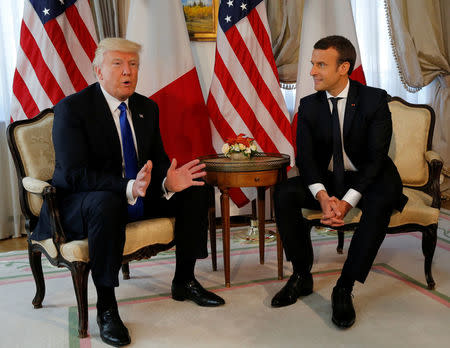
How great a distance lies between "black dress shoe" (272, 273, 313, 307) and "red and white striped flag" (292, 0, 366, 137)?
173 centimetres

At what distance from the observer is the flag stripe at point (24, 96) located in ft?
11.3

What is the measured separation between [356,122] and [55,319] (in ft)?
6.26

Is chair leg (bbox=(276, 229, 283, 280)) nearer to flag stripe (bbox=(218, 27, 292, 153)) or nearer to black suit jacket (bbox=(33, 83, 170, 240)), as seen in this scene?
black suit jacket (bbox=(33, 83, 170, 240))

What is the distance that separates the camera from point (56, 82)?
3.46m

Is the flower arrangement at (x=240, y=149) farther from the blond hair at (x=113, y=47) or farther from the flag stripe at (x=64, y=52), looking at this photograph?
the flag stripe at (x=64, y=52)

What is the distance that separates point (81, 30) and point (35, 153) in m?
1.47

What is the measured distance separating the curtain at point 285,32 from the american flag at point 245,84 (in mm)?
383

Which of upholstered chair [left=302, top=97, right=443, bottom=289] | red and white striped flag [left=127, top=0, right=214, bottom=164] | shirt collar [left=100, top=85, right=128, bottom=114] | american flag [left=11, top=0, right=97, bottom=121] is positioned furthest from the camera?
red and white striped flag [left=127, top=0, right=214, bottom=164]

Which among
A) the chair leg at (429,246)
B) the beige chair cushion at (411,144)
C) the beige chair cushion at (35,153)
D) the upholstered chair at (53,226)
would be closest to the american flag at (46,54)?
the upholstered chair at (53,226)

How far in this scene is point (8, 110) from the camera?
3.78m

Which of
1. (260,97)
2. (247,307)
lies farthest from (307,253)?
(260,97)

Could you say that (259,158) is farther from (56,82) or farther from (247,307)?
(56,82)

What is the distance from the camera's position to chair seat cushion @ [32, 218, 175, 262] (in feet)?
6.66

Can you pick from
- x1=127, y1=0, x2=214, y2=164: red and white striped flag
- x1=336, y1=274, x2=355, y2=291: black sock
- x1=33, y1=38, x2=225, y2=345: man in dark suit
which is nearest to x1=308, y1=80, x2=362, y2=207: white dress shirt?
x1=336, y1=274, x2=355, y2=291: black sock
